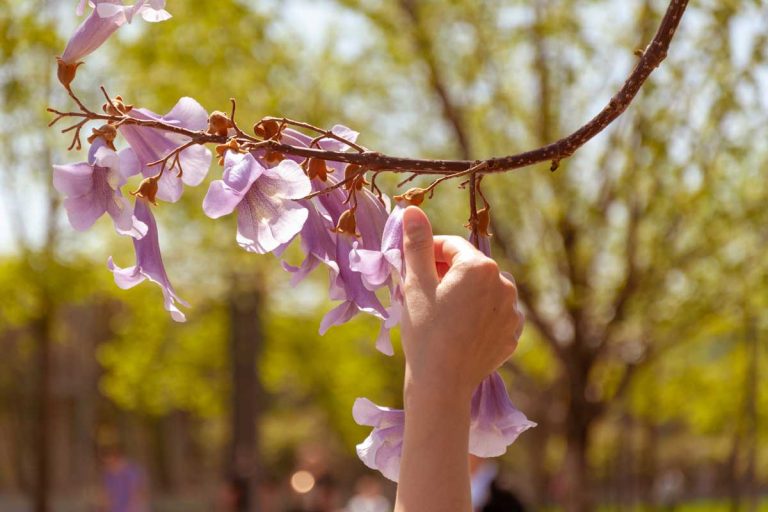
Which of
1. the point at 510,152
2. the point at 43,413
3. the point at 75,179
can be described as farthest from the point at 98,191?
the point at 43,413

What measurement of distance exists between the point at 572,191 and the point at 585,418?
2450mm

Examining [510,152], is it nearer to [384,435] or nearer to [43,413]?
[43,413]

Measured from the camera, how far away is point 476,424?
1.58 metres

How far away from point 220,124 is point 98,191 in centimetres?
17

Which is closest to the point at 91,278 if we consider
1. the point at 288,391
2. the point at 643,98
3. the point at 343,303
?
the point at 643,98

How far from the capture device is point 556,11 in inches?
430

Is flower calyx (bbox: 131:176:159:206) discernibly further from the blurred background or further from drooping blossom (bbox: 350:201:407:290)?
the blurred background

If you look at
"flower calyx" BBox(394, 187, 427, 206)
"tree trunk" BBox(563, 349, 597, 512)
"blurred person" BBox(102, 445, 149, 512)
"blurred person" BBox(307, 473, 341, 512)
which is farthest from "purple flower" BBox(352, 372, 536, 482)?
"blurred person" BBox(102, 445, 149, 512)

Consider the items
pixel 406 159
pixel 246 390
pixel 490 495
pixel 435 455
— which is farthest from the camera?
pixel 246 390

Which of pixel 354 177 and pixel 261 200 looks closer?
pixel 261 200

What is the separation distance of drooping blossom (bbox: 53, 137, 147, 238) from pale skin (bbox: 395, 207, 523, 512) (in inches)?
14.5

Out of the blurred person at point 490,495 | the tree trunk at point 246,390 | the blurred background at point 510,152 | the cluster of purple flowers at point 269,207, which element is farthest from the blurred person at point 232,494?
the cluster of purple flowers at point 269,207

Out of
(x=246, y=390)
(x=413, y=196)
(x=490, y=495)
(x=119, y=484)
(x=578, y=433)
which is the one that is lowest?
(x=413, y=196)

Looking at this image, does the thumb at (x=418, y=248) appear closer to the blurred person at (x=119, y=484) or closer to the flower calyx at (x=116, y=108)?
the flower calyx at (x=116, y=108)
